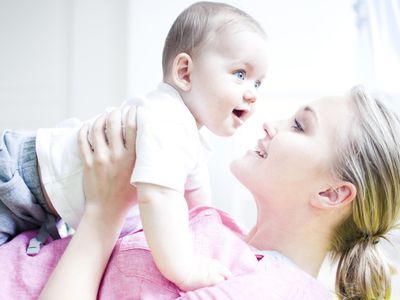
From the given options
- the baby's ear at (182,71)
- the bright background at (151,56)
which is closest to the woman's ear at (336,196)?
the baby's ear at (182,71)

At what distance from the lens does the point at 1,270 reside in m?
1.09

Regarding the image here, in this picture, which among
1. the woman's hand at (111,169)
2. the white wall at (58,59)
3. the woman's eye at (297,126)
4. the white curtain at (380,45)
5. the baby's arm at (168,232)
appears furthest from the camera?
the white wall at (58,59)

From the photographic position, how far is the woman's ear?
1.13 meters

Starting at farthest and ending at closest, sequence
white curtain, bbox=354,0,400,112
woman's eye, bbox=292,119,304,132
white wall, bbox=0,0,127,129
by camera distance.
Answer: white wall, bbox=0,0,127,129 < white curtain, bbox=354,0,400,112 < woman's eye, bbox=292,119,304,132

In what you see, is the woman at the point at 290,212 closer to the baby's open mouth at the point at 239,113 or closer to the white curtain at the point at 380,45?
the baby's open mouth at the point at 239,113

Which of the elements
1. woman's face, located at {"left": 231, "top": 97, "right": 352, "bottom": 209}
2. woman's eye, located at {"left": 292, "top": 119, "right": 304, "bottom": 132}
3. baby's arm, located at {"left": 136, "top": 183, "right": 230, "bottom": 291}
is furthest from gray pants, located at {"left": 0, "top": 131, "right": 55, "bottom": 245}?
woman's eye, located at {"left": 292, "top": 119, "right": 304, "bottom": 132}

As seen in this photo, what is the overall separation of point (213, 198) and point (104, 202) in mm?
1099

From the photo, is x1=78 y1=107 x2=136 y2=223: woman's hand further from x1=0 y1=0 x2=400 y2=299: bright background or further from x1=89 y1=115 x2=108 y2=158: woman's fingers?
x1=0 y1=0 x2=400 y2=299: bright background

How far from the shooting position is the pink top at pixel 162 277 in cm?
97

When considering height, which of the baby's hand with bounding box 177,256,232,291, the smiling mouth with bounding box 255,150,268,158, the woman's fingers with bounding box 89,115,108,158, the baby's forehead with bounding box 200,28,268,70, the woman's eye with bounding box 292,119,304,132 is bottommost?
the baby's hand with bounding box 177,256,232,291

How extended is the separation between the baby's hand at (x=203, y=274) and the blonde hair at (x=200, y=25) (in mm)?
453

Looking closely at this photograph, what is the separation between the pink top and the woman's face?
134 mm

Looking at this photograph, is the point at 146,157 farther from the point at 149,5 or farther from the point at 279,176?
the point at 149,5

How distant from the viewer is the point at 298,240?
1.17m
